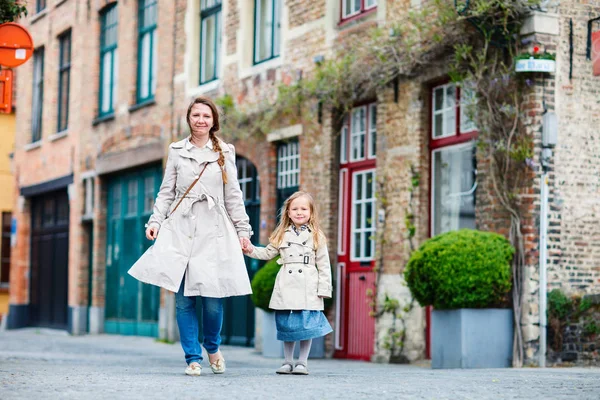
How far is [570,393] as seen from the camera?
22.2 ft

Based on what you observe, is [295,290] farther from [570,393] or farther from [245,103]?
[245,103]

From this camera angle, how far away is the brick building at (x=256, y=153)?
11453 millimetres

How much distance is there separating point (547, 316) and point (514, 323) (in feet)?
1.04

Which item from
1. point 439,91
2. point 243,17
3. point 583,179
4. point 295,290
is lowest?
point 295,290

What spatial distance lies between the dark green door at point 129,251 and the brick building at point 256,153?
0.14ft

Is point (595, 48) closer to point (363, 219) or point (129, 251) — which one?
point (363, 219)

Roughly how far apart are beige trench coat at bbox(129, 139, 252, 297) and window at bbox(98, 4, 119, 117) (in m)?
13.8

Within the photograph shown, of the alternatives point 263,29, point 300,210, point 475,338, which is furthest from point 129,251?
point 300,210

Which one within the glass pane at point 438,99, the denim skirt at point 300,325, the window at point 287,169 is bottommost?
the denim skirt at point 300,325

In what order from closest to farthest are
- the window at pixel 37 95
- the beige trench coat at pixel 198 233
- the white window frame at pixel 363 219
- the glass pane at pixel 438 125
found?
the beige trench coat at pixel 198 233, the glass pane at pixel 438 125, the white window frame at pixel 363 219, the window at pixel 37 95

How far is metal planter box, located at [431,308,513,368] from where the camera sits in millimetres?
10906

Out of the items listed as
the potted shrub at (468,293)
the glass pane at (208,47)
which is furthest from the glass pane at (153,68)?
the potted shrub at (468,293)

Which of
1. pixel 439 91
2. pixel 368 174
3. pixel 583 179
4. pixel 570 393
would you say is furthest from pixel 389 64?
pixel 570 393

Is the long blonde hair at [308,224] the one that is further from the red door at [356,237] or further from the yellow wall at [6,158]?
the yellow wall at [6,158]
